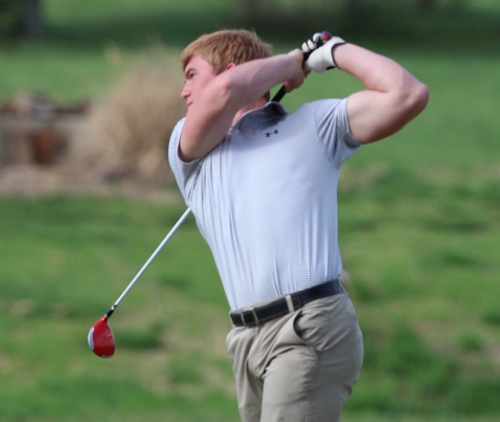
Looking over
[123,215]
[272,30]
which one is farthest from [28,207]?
[272,30]

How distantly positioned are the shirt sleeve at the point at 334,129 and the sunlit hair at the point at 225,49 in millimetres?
296

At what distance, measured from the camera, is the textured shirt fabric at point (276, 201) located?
3.87 m

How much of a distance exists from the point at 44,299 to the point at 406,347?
3.17 metres

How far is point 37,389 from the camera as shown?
30.3ft

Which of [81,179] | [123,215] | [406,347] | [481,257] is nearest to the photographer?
[406,347]

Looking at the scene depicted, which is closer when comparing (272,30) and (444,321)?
(444,321)

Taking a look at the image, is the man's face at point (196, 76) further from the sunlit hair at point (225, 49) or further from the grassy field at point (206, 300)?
the grassy field at point (206, 300)

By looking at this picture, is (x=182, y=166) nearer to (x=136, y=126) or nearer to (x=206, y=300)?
(x=206, y=300)

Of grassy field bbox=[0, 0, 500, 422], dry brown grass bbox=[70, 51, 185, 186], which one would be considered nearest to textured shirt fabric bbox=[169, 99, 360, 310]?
grassy field bbox=[0, 0, 500, 422]

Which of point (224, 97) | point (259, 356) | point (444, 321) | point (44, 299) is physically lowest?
point (444, 321)

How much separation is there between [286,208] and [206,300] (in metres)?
7.33

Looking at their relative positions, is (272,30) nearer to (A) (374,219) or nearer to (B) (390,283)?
(A) (374,219)

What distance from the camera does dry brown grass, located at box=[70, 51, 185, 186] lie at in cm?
1412

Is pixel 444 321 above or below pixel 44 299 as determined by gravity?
below
